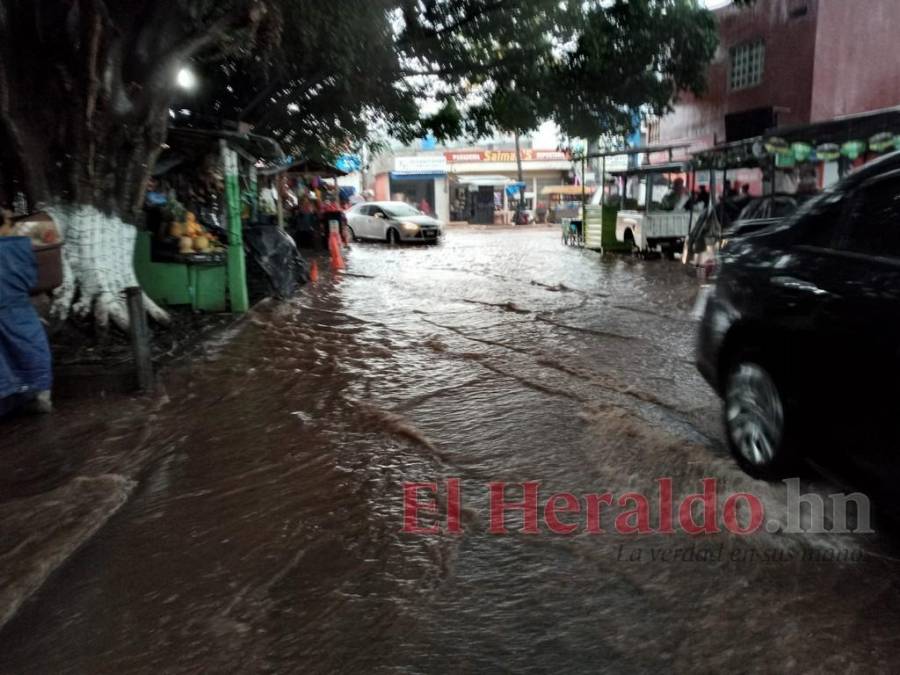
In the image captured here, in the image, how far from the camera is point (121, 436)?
4.93 m

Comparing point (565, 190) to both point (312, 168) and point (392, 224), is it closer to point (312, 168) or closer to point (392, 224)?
point (392, 224)

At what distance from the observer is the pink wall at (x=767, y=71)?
1588 centimetres

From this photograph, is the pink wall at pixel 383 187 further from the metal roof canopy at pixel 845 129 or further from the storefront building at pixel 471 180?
the metal roof canopy at pixel 845 129

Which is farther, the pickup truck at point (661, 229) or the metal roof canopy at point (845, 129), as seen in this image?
the pickup truck at point (661, 229)

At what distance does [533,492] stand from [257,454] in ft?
6.13

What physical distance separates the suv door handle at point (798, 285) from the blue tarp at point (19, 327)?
193 inches

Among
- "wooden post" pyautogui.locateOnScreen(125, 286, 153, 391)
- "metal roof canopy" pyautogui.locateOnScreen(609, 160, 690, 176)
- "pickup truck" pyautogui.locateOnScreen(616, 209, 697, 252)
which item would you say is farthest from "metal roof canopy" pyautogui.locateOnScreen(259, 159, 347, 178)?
"wooden post" pyautogui.locateOnScreen(125, 286, 153, 391)

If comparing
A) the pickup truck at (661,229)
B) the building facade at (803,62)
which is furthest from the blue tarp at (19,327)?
the building facade at (803,62)

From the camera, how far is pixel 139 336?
5879 mm

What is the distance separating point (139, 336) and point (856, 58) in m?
16.2

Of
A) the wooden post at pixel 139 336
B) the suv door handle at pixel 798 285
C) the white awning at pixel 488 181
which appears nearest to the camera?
the suv door handle at pixel 798 285

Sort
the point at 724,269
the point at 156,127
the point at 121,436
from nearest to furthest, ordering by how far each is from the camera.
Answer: the point at 724,269 < the point at 121,436 < the point at 156,127

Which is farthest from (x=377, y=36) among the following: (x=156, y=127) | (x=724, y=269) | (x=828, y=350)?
(x=828, y=350)

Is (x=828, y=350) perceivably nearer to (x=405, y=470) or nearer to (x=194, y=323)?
(x=405, y=470)
